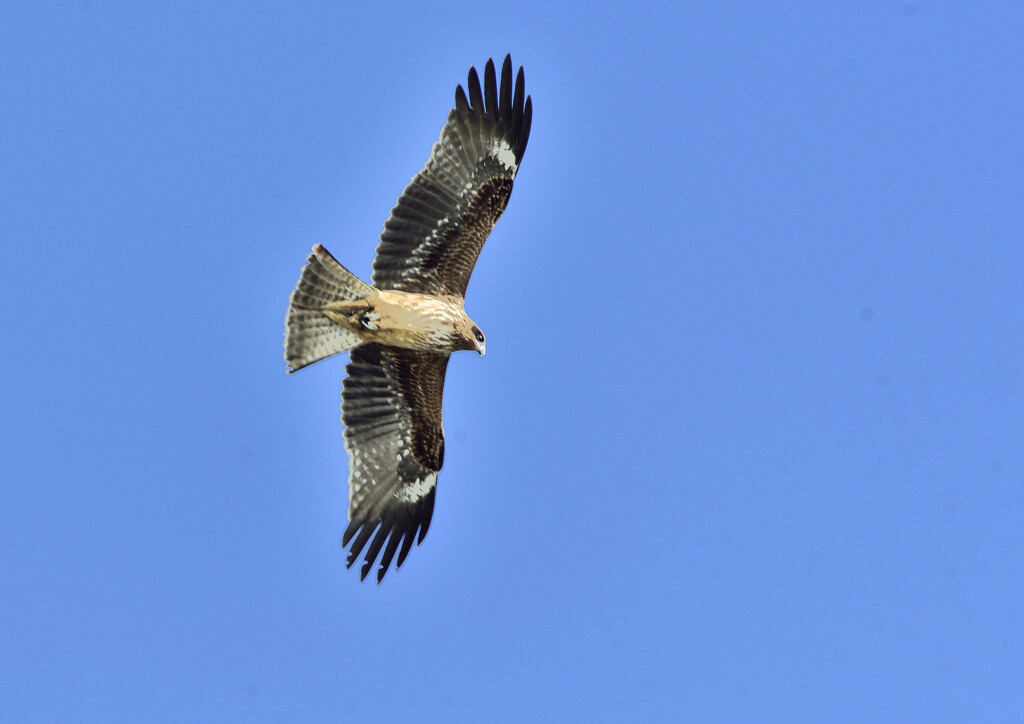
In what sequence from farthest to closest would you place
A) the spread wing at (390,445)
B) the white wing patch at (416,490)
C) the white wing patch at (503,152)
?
1. the white wing patch at (416,490)
2. the spread wing at (390,445)
3. the white wing patch at (503,152)

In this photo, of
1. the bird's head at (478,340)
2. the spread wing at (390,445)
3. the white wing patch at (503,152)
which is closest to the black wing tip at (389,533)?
the spread wing at (390,445)

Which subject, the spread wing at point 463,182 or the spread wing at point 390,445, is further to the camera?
the spread wing at point 390,445

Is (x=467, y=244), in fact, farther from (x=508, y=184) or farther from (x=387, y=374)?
(x=387, y=374)

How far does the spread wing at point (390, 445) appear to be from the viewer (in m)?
13.0

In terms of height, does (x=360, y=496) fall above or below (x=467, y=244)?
below

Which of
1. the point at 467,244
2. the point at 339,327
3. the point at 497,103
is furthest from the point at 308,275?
the point at 497,103

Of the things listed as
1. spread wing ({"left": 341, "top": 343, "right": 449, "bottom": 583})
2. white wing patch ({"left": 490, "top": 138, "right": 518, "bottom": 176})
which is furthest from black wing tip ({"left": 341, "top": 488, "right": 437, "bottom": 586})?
white wing patch ({"left": 490, "top": 138, "right": 518, "bottom": 176})

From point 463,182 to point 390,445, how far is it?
2483 mm

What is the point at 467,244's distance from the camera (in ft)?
41.0

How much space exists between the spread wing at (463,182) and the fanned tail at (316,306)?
30cm

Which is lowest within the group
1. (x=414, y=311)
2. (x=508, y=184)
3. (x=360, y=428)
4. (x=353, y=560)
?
(x=353, y=560)

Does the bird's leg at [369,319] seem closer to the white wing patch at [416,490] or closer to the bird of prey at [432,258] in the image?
the bird of prey at [432,258]

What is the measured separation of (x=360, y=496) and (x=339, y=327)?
1.59 metres

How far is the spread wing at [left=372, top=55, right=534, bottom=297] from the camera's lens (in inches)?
484
